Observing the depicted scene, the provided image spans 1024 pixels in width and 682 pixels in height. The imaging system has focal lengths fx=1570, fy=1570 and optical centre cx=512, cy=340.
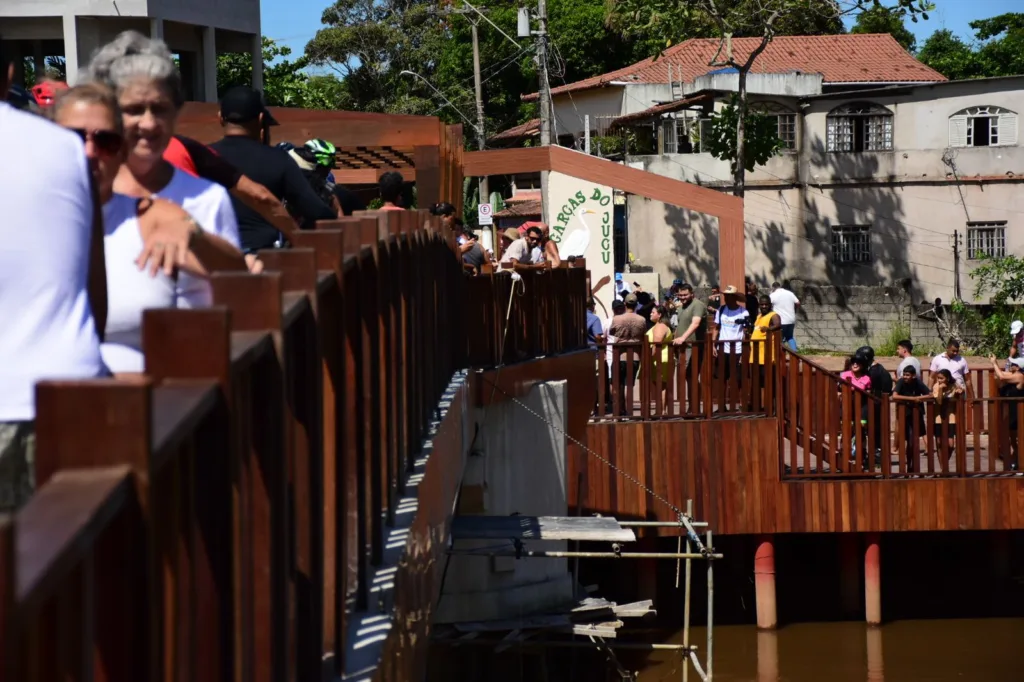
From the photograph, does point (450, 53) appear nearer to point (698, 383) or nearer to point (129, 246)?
point (698, 383)

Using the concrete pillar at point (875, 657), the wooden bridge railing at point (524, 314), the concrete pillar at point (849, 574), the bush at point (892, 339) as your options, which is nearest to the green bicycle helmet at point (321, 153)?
the wooden bridge railing at point (524, 314)

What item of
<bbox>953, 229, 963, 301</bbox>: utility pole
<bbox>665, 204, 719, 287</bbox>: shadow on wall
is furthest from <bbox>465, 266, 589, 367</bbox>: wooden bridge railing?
<bbox>953, 229, 963, 301</bbox>: utility pole

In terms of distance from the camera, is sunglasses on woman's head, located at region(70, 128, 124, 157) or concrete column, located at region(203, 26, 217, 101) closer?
sunglasses on woman's head, located at region(70, 128, 124, 157)

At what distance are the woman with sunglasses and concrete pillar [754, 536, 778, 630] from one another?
54.2ft

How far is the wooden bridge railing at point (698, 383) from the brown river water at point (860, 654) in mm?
3186

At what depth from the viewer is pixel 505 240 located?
2131 cm

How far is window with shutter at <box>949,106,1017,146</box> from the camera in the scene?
38.7m

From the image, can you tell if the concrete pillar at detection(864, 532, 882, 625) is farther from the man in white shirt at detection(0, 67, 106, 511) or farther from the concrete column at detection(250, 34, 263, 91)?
the man in white shirt at detection(0, 67, 106, 511)

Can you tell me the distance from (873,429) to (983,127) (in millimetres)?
23033

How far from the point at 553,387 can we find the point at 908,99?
26.7 meters

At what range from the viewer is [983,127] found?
38781 millimetres

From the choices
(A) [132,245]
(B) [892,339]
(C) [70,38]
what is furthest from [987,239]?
(A) [132,245]

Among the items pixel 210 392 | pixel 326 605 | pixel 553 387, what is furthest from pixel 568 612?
pixel 210 392

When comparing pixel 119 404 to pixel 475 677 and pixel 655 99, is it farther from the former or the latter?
pixel 655 99
